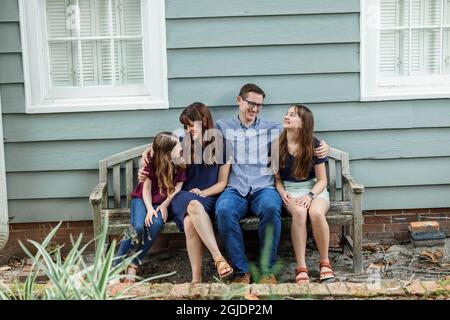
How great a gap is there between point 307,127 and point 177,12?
1.28 m

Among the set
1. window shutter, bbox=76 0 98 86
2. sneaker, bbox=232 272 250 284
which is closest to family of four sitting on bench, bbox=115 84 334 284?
sneaker, bbox=232 272 250 284

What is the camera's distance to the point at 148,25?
5.01 meters

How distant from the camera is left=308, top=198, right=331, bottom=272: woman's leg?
4504 millimetres

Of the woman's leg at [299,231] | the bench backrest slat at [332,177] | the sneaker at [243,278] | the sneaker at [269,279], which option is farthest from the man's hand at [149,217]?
the bench backrest slat at [332,177]

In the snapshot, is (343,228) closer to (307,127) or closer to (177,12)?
(307,127)

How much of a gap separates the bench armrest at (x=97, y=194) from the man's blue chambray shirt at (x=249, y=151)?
887 millimetres

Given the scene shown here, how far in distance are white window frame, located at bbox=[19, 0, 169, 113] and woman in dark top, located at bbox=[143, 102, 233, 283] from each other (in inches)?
15.4

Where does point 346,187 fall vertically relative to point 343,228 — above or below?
above

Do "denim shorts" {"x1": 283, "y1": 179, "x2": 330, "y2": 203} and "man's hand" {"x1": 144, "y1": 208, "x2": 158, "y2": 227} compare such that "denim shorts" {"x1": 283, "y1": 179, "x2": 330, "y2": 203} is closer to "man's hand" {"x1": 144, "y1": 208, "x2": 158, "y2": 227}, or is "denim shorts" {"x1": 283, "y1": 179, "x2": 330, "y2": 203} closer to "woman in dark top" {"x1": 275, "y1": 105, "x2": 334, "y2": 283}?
"woman in dark top" {"x1": 275, "y1": 105, "x2": 334, "y2": 283}

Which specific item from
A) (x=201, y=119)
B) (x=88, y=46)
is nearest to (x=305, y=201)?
(x=201, y=119)

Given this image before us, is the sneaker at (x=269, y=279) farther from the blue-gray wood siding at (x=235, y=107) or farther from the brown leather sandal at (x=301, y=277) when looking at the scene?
the blue-gray wood siding at (x=235, y=107)

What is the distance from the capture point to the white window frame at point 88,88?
16.3 feet

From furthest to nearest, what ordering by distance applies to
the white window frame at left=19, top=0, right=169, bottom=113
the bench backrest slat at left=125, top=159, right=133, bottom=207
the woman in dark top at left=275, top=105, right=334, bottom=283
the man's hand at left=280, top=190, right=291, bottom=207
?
the bench backrest slat at left=125, top=159, right=133, bottom=207 < the white window frame at left=19, top=0, right=169, bottom=113 < the man's hand at left=280, top=190, right=291, bottom=207 < the woman in dark top at left=275, top=105, right=334, bottom=283

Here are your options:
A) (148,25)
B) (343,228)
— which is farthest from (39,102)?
(343,228)
